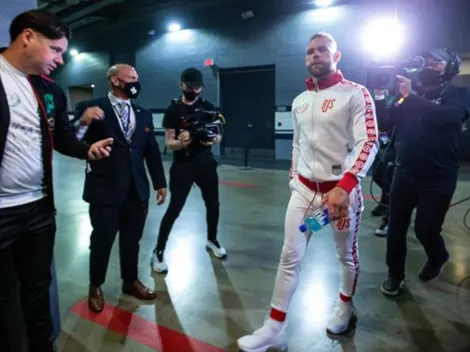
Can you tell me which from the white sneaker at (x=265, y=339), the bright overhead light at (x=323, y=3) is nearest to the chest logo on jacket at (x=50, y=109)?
the white sneaker at (x=265, y=339)

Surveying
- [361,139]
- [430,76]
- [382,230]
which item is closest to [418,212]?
[430,76]

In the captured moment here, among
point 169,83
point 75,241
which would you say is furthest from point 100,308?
point 169,83

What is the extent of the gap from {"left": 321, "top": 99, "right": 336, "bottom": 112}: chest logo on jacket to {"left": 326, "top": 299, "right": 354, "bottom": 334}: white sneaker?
103 cm

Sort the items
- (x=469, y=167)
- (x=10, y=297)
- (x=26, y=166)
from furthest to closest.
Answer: (x=469, y=167), (x=10, y=297), (x=26, y=166)

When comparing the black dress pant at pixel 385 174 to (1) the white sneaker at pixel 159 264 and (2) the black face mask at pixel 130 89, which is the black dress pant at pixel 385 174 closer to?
(1) the white sneaker at pixel 159 264

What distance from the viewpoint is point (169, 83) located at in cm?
997

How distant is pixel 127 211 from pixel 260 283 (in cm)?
Result: 105

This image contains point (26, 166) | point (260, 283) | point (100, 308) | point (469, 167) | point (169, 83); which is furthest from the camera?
point (169, 83)

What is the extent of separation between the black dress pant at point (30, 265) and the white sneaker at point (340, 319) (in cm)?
136

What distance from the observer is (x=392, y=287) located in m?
2.38

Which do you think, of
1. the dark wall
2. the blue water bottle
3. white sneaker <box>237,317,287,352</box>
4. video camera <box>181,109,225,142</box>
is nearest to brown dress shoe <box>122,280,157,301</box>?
white sneaker <box>237,317,287,352</box>

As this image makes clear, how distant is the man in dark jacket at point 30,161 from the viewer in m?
1.30

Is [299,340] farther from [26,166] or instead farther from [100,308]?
[26,166]

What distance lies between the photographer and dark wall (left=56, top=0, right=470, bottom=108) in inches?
277
